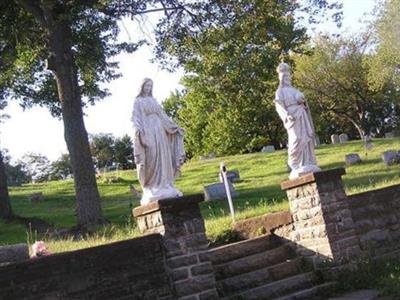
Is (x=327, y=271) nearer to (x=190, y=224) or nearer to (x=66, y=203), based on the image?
(x=190, y=224)

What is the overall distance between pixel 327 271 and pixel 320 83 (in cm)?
4291

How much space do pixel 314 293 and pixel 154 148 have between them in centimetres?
327

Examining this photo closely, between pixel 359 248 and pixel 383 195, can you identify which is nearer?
pixel 359 248

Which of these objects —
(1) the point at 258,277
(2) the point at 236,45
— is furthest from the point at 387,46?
(1) the point at 258,277

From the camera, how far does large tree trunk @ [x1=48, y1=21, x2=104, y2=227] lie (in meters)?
17.3

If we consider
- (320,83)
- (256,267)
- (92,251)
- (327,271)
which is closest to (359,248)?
(327,271)

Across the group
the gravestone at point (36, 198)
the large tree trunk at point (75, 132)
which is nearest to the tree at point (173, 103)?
the gravestone at point (36, 198)

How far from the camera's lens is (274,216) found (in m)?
11.0

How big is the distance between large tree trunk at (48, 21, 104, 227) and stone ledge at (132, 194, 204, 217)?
8595 mm

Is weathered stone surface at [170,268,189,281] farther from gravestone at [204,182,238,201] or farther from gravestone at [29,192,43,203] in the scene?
gravestone at [29,192,43,203]

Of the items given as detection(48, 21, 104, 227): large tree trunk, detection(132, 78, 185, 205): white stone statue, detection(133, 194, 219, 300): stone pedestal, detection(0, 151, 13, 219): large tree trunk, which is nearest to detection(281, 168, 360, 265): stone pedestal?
detection(133, 194, 219, 300): stone pedestal

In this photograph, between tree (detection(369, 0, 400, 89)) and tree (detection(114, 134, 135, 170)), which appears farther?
tree (detection(114, 134, 135, 170))

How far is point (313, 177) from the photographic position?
10125 millimetres

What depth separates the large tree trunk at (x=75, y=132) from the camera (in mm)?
17312
